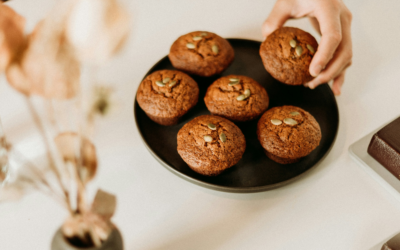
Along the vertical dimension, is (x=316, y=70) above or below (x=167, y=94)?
above

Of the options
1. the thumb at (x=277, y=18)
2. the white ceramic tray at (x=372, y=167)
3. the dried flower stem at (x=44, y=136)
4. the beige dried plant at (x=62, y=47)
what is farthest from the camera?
the thumb at (x=277, y=18)

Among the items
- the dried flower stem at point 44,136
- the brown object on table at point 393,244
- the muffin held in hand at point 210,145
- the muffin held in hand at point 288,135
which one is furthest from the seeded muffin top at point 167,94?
the brown object on table at point 393,244

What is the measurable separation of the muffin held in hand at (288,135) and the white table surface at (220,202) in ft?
0.44

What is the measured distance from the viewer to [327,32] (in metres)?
1.35

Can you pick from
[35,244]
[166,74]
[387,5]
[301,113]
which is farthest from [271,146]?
[387,5]

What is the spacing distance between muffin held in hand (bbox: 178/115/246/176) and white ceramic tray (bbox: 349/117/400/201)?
51 centimetres

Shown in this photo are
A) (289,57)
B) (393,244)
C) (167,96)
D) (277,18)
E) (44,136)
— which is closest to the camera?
(44,136)

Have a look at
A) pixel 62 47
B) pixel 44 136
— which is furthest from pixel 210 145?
pixel 62 47

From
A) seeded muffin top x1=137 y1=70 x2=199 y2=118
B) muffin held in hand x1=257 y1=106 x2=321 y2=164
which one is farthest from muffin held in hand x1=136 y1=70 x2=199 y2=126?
muffin held in hand x1=257 y1=106 x2=321 y2=164

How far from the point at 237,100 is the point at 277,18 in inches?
24.5

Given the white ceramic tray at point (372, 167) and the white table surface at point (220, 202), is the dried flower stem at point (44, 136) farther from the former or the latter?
the white ceramic tray at point (372, 167)

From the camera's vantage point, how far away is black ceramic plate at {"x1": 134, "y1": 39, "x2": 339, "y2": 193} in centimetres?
111

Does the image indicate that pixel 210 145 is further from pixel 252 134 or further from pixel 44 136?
pixel 44 136

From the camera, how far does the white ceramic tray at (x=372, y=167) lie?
1186mm
